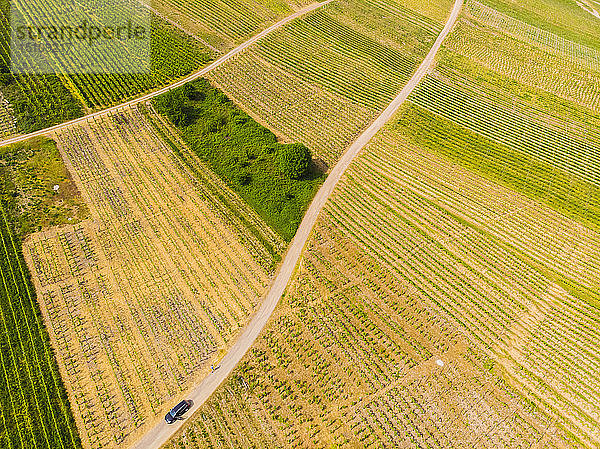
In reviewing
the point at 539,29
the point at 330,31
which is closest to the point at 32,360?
the point at 330,31

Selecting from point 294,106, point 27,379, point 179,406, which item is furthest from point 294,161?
point 27,379

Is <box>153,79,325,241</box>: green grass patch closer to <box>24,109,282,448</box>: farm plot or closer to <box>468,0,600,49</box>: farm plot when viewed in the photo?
<box>24,109,282,448</box>: farm plot

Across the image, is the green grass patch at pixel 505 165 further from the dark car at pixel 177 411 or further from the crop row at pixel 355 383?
the dark car at pixel 177 411

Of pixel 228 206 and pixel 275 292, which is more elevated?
pixel 228 206

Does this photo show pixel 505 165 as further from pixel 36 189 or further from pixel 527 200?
pixel 36 189

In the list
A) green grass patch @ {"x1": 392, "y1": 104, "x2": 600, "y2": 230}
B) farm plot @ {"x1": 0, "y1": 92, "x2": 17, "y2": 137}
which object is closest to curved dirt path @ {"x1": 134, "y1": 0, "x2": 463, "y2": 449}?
green grass patch @ {"x1": 392, "y1": 104, "x2": 600, "y2": 230}

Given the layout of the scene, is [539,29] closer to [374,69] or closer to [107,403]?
[374,69]

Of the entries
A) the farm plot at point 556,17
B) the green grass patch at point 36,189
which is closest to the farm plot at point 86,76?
the green grass patch at point 36,189

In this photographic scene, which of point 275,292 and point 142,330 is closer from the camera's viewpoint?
point 142,330
